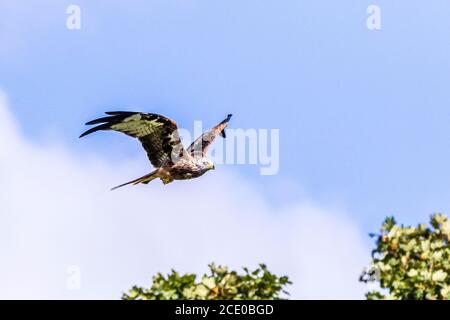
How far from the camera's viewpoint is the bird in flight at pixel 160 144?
15.4 m

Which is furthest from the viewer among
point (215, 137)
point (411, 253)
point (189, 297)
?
point (215, 137)

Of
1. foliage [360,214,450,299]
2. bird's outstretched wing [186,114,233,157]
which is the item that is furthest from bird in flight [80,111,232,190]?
foliage [360,214,450,299]

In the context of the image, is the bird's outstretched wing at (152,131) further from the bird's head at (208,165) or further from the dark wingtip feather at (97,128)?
the bird's head at (208,165)

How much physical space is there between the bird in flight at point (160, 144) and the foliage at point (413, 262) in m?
4.20

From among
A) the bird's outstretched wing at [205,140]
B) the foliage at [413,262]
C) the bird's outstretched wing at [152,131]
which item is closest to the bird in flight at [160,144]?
the bird's outstretched wing at [152,131]

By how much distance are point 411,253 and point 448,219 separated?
847 mm

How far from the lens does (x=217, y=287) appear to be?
13.1m
